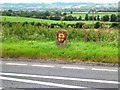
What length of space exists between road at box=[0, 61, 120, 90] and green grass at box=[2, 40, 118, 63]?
43.3 inches

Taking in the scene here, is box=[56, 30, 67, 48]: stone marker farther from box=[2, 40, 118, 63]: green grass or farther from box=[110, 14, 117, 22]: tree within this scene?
box=[110, 14, 117, 22]: tree

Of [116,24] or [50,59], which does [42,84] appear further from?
[116,24]

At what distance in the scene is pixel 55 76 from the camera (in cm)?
1068

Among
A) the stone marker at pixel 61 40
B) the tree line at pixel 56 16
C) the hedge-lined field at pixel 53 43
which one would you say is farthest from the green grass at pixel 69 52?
the tree line at pixel 56 16

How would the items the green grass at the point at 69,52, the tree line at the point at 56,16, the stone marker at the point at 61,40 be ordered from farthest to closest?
the tree line at the point at 56,16, the stone marker at the point at 61,40, the green grass at the point at 69,52

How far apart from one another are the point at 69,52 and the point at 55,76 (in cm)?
373

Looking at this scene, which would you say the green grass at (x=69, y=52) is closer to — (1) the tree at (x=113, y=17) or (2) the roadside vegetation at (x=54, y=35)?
(2) the roadside vegetation at (x=54, y=35)

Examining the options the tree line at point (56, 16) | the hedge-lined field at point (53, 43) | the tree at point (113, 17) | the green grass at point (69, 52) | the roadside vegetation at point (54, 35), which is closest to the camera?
the green grass at point (69, 52)

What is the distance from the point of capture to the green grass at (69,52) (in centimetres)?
1345

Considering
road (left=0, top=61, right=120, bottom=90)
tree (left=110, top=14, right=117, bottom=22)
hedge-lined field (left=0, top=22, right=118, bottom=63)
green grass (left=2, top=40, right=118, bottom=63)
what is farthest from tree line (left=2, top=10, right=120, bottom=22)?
road (left=0, top=61, right=120, bottom=90)

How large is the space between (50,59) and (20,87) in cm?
431

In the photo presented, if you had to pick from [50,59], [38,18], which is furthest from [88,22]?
[50,59]

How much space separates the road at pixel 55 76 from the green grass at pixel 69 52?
110 cm

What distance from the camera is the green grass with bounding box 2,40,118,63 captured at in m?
13.5
